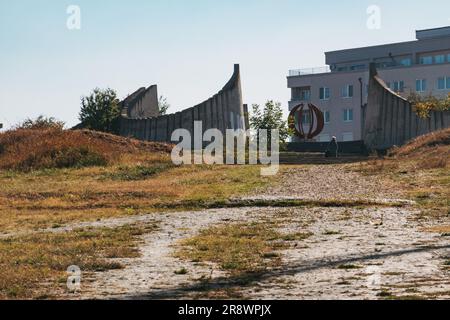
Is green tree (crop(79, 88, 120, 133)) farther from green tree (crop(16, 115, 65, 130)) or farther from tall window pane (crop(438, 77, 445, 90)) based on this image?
tall window pane (crop(438, 77, 445, 90))

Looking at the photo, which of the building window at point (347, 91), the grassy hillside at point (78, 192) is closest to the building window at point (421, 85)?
the building window at point (347, 91)

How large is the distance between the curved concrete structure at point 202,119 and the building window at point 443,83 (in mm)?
44732

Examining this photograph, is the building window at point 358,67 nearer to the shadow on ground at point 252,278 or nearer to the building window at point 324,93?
the building window at point 324,93

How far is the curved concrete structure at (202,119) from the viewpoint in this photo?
5972cm

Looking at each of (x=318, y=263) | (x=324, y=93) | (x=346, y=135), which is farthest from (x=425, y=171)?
(x=324, y=93)

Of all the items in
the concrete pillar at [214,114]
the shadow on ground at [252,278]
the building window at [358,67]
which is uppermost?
the building window at [358,67]

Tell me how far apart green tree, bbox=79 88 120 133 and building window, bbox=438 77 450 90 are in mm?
51600

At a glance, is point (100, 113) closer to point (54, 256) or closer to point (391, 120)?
point (391, 120)

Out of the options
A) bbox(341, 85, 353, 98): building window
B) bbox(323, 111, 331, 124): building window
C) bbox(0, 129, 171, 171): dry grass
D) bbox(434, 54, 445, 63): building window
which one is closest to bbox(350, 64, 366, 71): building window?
bbox(341, 85, 353, 98): building window

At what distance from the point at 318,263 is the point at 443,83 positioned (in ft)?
310

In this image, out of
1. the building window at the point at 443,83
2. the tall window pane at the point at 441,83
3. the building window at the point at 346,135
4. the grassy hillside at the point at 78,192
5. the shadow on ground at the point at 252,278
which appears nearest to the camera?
the shadow on ground at the point at 252,278

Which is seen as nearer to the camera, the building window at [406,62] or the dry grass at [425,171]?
the dry grass at [425,171]

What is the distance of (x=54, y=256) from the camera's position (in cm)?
1588

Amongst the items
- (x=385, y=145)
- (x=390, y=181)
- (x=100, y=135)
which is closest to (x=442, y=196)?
(x=390, y=181)
